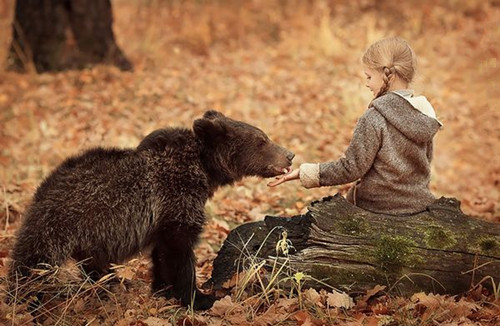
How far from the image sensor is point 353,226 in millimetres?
5250

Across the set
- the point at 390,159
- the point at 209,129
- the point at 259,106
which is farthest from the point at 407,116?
the point at 259,106

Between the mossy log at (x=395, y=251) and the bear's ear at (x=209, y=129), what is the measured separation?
3.33ft

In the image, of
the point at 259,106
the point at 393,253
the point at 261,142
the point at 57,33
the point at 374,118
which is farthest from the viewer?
the point at 57,33

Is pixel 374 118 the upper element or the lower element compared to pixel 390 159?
upper

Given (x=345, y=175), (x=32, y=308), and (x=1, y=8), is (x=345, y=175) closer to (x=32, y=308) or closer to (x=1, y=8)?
(x=32, y=308)

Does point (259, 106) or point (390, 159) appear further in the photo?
point (259, 106)

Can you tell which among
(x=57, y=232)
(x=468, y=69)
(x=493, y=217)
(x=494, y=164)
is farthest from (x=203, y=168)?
(x=468, y=69)

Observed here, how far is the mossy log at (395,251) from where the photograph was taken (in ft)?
17.0

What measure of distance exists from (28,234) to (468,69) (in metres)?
12.1

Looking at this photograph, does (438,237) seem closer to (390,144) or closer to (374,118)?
(390,144)

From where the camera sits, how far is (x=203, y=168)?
5.65 metres

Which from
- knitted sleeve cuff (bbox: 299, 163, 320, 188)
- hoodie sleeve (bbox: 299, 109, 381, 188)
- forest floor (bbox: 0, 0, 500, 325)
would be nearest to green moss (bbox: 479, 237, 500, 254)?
forest floor (bbox: 0, 0, 500, 325)

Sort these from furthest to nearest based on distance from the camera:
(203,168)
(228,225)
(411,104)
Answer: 1. (228,225)
2. (203,168)
3. (411,104)

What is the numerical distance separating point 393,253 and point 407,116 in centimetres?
108
